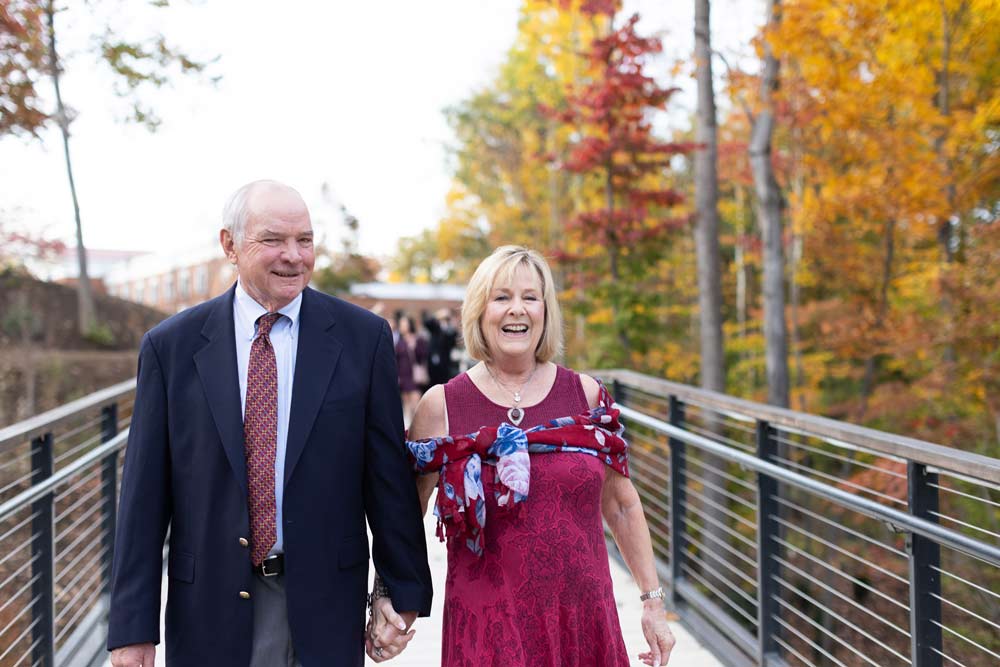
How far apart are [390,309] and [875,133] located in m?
38.9

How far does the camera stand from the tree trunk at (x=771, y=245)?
1054 cm

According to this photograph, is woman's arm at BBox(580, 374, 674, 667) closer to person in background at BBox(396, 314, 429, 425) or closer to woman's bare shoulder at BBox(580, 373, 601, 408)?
woman's bare shoulder at BBox(580, 373, 601, 408)

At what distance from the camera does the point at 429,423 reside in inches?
105

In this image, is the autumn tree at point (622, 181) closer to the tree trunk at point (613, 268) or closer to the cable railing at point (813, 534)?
the tree trunk at point (613, 268)

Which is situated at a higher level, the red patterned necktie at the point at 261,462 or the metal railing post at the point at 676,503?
the red patterned necktie at the point at 261,462

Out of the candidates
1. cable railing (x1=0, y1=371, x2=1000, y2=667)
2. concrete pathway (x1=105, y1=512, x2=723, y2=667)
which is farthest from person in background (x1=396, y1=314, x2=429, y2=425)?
concrete pathway (x1=105, y1=512, x2=723, y2=667)

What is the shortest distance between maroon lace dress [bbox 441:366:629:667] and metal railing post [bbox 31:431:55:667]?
184cm

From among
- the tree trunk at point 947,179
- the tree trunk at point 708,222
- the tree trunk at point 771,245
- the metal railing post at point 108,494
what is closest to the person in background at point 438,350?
the tree trunk at point 708,222

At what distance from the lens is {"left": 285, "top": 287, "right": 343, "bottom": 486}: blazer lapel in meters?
2.29

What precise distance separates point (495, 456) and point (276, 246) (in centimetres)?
73

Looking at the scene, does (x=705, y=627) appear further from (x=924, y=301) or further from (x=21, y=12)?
(x=924, y=301)

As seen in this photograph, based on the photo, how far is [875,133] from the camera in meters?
12.0

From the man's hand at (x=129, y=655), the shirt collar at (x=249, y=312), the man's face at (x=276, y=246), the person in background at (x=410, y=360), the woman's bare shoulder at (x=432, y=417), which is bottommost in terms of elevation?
the person in background at (x=410, y=360)

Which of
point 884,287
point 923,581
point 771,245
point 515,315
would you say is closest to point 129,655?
point 515,315
